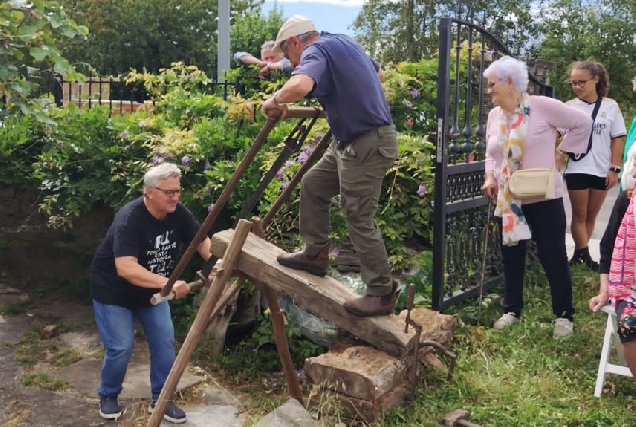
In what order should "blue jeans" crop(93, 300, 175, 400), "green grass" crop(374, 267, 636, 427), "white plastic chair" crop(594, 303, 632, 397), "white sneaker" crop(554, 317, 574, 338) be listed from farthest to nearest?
1. "white sneaker" crop(554, 317, 574, 338)
2. "blue jeans" crop(93, 300, 175, 400)
3. "white plastic chair" crop(594, 303, 632, 397)
4. "green grass" crop(374, 267, 636, 427)

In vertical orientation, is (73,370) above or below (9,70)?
below

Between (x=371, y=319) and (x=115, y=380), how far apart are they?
5.06 feet

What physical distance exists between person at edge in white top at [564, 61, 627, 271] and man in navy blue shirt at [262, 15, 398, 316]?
8.50 feet

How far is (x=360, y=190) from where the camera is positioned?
3.38m

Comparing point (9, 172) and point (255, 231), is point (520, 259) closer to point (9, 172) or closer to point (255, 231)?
point (255, 231)

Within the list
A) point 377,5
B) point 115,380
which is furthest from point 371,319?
point 377,5

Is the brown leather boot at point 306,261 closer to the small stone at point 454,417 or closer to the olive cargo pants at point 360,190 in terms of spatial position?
the olive cargo pants at point 360,190

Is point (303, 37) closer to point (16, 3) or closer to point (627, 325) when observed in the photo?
point (627, 325)

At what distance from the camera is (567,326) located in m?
4.52

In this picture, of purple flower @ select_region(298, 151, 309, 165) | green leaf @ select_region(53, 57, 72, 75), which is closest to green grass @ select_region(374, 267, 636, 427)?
purple flower @ select_region(298, 151, 309, 165)

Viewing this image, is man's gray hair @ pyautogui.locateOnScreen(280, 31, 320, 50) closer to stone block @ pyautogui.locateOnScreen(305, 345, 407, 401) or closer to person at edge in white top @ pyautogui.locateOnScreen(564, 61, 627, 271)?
stone block @ pyautogui.locateOnScreen(305, 345, 407, 401)

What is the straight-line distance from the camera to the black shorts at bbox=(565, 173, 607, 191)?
571 centimetres

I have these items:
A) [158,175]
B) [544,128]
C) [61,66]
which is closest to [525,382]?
[544,128]

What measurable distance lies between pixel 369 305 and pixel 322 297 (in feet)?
0.80
